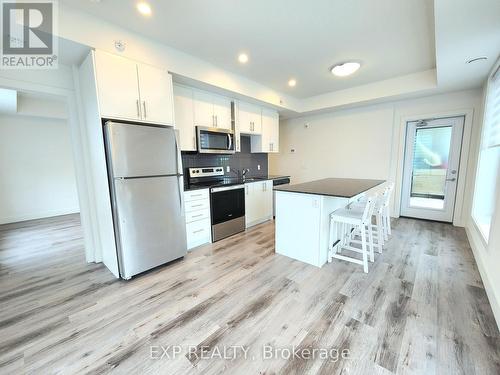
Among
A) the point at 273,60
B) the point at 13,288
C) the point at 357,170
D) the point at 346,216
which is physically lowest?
the point at 13,288

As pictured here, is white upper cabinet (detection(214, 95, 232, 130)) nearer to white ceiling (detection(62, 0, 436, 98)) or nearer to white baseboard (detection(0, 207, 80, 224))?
white ceiling (detection(62, 0, 436, 98))

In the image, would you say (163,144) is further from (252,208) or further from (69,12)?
(252,208)

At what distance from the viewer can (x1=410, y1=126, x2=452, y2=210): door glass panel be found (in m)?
3.99

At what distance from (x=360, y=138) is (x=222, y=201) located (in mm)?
3444

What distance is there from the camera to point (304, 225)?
271cm

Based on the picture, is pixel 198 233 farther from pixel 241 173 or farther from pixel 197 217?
pixel 241 173

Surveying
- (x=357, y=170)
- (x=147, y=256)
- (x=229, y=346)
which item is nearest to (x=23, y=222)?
(x=147, y=256)

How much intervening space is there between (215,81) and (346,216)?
8.91 ft

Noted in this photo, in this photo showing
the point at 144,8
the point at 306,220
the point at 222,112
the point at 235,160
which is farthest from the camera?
the point at 235,160

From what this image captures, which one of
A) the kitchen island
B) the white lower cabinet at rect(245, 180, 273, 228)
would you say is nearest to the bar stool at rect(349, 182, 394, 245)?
the kitchen island

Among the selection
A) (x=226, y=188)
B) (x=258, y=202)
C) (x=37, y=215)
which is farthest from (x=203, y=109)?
(x=37, y=215)

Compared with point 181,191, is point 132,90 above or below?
above

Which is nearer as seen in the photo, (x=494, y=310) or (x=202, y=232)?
(x=494, y=310)

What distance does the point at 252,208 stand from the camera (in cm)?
407
